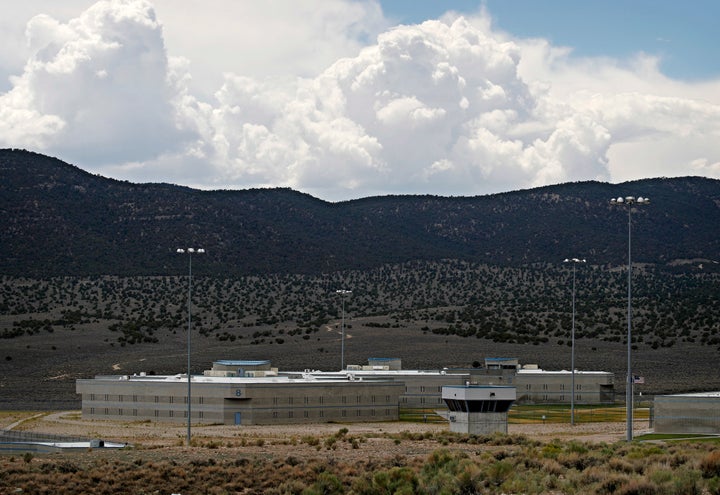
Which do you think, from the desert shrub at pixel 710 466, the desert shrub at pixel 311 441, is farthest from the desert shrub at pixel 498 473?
the desert shrub at pixel 311 441

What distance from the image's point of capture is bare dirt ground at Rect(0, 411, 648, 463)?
176ft

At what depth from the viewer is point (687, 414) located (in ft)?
226

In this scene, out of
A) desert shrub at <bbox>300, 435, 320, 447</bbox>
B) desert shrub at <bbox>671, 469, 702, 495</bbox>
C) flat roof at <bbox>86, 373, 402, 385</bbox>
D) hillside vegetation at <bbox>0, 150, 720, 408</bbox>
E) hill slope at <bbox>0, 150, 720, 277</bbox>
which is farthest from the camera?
hill slope at <bbox>0, 150, 720, 277</bbox>

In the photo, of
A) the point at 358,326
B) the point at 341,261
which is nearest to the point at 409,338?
the point at 358,326

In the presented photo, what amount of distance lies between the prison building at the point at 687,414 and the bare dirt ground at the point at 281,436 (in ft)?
5.14

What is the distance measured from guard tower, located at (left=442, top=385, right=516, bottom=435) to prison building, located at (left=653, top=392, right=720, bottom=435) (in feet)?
29.7

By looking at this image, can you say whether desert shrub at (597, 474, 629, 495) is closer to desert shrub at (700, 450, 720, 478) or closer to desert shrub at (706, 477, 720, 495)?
desert shrub at (706, 477, 720, 495)

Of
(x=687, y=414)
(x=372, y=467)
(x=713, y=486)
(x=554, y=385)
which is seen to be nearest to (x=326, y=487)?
(x=372, y=467)

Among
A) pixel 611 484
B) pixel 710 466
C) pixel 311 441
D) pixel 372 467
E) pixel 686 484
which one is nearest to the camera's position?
pixel 686 484

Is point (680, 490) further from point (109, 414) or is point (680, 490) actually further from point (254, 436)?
point (109, 414)

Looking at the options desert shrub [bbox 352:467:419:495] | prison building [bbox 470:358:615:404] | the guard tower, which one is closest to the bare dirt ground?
the guard tower

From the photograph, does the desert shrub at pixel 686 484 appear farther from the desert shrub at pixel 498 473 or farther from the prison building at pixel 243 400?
the prison building at pixel 243 400

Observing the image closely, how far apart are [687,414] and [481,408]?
11.9 m

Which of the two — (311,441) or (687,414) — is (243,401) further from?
(687,414)
